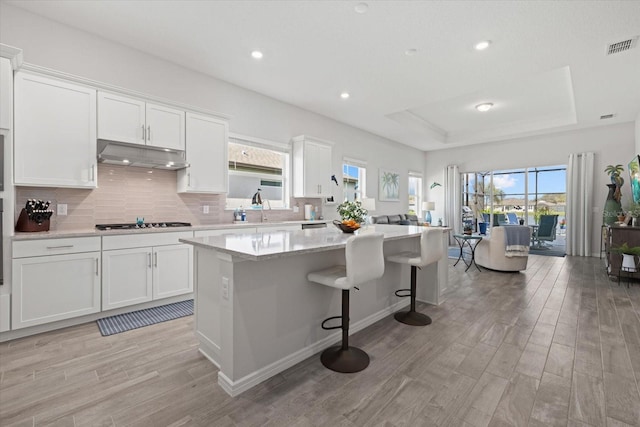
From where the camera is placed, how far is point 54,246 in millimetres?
2697

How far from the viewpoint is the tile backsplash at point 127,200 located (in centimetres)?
316

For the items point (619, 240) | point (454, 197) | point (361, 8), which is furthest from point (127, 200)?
point (454, 197)

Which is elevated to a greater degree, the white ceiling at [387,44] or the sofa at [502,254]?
the white ceiling at [387,44]

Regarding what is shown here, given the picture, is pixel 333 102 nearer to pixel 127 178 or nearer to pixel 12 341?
pixel 127 178

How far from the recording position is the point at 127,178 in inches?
142

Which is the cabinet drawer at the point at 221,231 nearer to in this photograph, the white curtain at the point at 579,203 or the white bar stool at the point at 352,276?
the white bar stool at the point at 352,276

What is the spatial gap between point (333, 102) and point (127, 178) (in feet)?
11.5

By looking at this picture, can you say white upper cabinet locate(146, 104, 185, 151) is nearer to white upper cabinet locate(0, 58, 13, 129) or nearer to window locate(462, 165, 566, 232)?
white upper cabinet locate(0, 58, 13, 129)

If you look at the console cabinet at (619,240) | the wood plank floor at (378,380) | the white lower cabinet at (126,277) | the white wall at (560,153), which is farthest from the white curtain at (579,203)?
the white lower cabinet at (126,277)

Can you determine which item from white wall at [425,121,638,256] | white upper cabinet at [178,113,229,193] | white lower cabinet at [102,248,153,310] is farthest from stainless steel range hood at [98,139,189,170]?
white wall at [425,121,638,256]

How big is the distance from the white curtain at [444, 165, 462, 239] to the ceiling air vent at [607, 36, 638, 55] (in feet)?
18.5

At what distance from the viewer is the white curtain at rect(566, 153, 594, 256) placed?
689 cm

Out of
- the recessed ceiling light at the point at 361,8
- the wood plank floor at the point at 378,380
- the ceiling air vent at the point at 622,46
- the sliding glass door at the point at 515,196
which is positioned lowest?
the wood plank floor at the point at 378,380

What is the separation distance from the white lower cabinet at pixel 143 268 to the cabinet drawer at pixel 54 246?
12 cm
